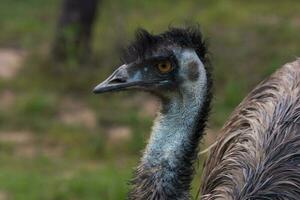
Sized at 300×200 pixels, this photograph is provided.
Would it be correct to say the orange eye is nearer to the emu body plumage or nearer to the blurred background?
the emu body plumage

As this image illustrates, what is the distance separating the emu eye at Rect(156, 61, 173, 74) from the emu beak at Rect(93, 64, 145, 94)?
8 centimetres

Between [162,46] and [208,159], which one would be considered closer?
[162,46]

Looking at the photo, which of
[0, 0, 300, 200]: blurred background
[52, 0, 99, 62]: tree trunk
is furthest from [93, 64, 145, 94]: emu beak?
[52, 0, 99, 62]: tree trunk

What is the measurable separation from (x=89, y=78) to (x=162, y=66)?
5608 millimetres

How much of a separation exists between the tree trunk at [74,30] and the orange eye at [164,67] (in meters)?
5.87

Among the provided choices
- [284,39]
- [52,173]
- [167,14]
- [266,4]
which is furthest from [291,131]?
[266,4]

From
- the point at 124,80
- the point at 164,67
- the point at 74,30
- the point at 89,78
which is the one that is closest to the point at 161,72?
the point at 164,67

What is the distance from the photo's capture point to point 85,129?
811 cm

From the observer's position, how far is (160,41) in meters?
3.66

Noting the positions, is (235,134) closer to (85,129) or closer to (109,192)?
(109,192)

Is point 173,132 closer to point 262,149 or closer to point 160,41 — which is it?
point 160,41

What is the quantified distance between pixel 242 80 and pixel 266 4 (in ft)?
12.2

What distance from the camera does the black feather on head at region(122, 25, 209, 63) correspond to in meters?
3.66

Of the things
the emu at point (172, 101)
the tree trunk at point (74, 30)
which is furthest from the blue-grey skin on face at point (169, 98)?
the tree trunk at point (74, 30)
